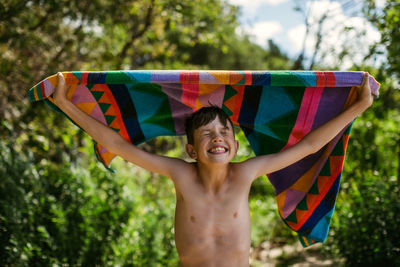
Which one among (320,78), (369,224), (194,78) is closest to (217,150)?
(194,78)

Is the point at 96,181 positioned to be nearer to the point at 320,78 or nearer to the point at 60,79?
the point at 60,79

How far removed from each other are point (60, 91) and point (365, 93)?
5.10 ft

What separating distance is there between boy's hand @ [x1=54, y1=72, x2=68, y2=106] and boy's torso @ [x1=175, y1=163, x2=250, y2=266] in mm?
768

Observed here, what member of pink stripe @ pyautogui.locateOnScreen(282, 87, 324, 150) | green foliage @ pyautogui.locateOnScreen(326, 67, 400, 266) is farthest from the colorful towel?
green foliage @ pyautogui.locateOnScreen(326, 67, 400, 266)

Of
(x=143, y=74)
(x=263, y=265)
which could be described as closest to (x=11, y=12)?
(x=143, y=74)

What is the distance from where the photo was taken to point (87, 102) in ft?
6.68

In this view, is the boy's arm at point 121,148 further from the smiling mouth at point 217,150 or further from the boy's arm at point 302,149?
the boy's arm at point 302,149

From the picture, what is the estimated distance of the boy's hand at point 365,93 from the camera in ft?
5.89

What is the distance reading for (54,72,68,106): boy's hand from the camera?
172cm

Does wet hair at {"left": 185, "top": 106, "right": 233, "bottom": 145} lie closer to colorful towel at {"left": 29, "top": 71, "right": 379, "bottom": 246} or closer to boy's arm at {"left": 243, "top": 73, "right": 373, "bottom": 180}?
colorful towel at {"left": 29, "top": 71, "right": 379, "bottom": 246}

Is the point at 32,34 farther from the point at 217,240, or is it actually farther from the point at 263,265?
the point at 263,265

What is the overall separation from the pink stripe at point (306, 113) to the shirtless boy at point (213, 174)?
0.51 feet

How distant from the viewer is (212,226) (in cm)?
189

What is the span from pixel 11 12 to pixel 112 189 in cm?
180
